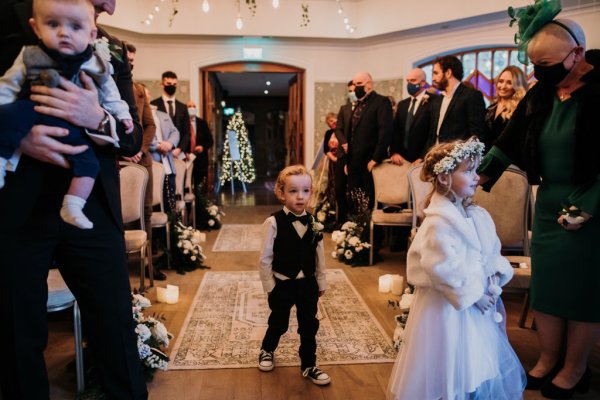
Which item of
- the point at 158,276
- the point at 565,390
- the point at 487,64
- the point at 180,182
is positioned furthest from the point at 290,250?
the point at 487,64

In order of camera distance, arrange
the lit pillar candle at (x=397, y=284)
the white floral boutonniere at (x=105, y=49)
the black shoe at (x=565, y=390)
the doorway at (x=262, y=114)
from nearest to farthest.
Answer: the white floral boutonniere at (x=105, y=49) → the black shoe at (x=565, y=390) → the lit pillar candle at (x=397, y=284) → the doorway at (x=262, y=114)

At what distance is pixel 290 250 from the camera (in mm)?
2664

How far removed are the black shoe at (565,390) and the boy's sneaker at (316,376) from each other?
43.9 inches

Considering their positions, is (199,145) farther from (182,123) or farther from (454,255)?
(454,255)

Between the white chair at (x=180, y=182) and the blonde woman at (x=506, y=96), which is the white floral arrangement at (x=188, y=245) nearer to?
the white chair at (x=180, y=182)

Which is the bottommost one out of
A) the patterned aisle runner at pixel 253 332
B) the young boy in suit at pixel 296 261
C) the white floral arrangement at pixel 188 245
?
the patterned aisle runner at pixel 253 332

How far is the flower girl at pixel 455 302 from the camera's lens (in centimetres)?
205

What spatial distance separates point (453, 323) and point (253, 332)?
1.68 m

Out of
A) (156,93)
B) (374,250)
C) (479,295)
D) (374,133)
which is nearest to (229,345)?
(479,295)

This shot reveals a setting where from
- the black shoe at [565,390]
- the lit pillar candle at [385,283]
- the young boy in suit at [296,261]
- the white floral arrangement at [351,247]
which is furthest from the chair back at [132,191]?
the black shoe at [565,390]

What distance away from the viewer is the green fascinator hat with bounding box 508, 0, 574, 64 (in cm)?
240

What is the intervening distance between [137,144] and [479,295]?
4.77ft

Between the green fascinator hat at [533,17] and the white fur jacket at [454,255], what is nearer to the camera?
the white fur jacket at [454,255]

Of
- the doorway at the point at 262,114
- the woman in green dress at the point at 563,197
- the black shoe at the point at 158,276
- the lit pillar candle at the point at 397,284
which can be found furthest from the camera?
the doorway at the point at 262,114
